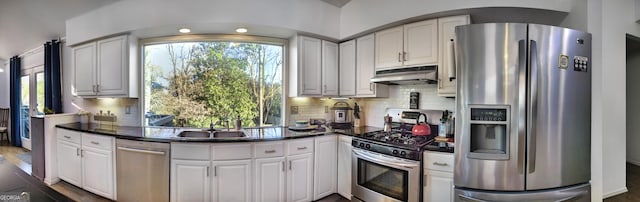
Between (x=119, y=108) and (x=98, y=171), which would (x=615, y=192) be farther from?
(x=119, y=108)

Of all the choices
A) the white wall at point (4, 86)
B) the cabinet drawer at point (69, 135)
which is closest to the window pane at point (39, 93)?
the white wall at point (4, 86)

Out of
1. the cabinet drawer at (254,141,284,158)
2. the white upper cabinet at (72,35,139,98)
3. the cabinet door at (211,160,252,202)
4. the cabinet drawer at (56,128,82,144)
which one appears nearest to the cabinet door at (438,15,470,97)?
the cabinet drawer at (254,141,284,158)

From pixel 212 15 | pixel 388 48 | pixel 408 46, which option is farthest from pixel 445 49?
pixel 212 15

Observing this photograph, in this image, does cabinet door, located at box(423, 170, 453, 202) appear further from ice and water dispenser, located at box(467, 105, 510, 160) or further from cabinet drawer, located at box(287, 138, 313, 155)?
cabinet drawer, located at box(287, 138, 313, 155)

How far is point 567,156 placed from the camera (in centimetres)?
200

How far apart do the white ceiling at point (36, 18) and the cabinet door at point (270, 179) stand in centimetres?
256

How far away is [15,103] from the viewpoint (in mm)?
6301

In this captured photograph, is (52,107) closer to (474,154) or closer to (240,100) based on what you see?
(240,100)

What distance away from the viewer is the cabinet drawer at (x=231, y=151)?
252cm

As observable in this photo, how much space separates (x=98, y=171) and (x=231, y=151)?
5.54 feet

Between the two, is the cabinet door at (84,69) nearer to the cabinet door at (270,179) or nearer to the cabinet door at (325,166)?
the cabinet door at (270,179)

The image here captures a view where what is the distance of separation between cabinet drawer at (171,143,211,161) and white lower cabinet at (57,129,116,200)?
2.78ft

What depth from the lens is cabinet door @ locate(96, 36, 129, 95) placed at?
329 centimetres

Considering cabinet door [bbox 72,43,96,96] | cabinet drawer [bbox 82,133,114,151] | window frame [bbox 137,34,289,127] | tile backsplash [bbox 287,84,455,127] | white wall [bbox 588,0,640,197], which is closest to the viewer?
white wall [bbox 588,0,640,197]
